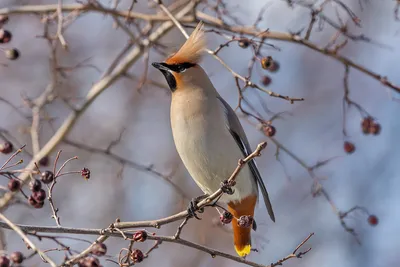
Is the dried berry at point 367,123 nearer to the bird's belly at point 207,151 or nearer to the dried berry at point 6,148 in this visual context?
the bird's belly at point 207,151

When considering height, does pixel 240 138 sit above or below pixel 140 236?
above

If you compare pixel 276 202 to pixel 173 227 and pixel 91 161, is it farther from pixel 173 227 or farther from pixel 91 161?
pixel 91 161

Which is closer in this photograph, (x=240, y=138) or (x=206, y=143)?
(x=206, y=143)

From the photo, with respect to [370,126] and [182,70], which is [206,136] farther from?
[370,126]

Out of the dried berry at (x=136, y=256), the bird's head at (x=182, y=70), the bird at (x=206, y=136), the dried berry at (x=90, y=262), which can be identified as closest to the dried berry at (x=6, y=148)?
the dried berry at (x=136, y=256)

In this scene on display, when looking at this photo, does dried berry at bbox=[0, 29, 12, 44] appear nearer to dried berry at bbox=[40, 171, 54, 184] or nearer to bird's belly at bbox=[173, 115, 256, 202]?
dried berry at bbox=[40, 171, 54, 184]

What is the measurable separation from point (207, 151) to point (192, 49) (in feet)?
1.83

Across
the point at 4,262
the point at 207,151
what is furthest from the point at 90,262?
the point at 207,151

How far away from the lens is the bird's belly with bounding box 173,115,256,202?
3730 millimetres

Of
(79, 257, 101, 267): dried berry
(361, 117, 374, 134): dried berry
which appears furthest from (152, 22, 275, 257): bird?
(79, 257, 101, 267): dried berry

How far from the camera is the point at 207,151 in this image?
3729mm

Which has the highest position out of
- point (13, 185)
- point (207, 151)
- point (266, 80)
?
point (266, 80)

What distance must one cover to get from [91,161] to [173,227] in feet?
3.52

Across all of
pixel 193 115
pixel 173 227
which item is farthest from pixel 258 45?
pixel 173 227
